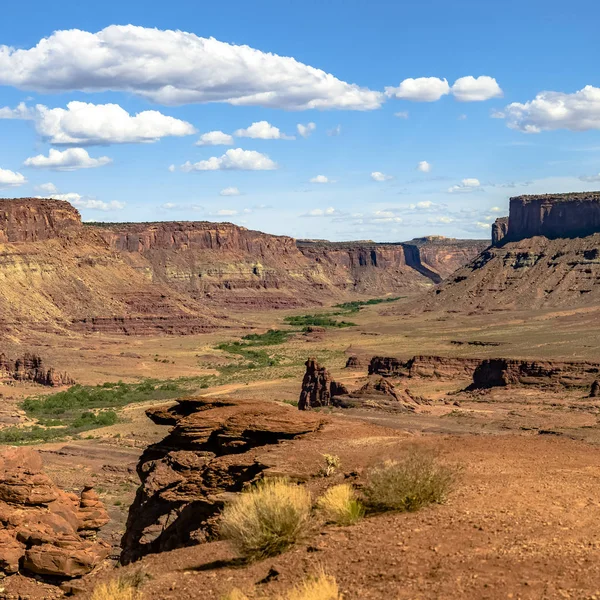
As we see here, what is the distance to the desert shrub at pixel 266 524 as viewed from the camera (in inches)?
578

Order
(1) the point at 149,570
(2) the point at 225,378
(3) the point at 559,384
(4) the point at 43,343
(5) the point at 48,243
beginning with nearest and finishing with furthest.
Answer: (1) the point at 149,570 < (3) the point at 559,384 < (2) the point at 225,378 < (4) the point at 43,343 < (5) the point at 48,243

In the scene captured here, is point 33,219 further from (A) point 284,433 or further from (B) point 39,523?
(A) point 284,433

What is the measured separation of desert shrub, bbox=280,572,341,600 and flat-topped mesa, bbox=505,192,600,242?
14883 centimetres

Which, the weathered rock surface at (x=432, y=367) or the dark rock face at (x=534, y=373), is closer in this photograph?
the dark rock face at (x=534, y=373)

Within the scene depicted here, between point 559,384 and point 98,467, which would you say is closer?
point 98,467

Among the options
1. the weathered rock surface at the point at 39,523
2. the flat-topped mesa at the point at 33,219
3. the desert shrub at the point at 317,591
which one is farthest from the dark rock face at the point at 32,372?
the desert shrub at the point at 317,591

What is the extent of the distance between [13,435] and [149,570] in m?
41.9

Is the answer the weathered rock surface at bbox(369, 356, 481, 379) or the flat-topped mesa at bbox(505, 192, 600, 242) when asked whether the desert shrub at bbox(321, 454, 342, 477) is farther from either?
the flat-topped mesa at bbox(505, 192, 600, 242)

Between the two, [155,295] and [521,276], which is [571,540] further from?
[521,276]

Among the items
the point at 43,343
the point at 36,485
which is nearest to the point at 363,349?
the point at 43,343

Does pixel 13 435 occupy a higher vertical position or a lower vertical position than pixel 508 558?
lower

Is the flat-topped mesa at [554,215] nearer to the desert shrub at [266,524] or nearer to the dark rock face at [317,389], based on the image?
the dark rock face at [317,389]

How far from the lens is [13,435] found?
2191 inches

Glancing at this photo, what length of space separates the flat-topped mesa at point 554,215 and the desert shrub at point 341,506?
144926 mm
